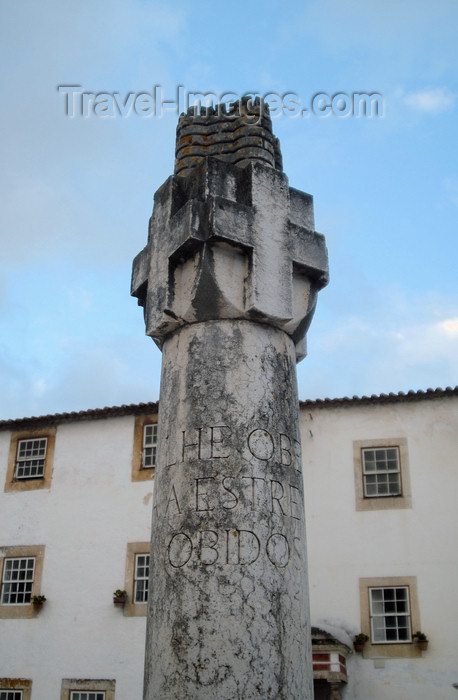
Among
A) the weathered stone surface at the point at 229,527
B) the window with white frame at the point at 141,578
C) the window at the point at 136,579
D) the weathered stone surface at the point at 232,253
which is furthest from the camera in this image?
the window with white frame at the point at 141,578

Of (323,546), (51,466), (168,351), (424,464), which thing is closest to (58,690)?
(51,466)

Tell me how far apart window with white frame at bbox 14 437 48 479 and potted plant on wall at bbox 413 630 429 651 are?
32.2 feet

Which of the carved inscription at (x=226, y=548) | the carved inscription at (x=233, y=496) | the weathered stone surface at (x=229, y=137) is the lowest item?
the carved inscription at (x=226, y=548)

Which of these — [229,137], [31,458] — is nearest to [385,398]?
[31,458]

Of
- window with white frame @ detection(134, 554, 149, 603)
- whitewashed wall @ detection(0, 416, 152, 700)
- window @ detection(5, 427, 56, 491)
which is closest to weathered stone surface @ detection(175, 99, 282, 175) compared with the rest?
whitewashed wall @ detection(0, 416, 152, 700)

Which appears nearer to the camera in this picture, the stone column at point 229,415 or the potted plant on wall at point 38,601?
the stone column at point 229,415

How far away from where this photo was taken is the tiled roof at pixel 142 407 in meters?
17.3

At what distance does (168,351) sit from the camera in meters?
5.10

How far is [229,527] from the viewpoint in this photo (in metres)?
4.26

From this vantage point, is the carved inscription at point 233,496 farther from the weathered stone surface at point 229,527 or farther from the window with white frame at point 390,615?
the window with white frame at point 390,615

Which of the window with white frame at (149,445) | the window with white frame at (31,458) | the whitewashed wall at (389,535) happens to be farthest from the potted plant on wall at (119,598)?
the whitewashed wall at (389,535)

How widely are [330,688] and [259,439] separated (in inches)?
499

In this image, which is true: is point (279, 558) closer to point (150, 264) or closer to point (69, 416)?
point (150, 264)

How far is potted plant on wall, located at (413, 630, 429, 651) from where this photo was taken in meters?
15.5
